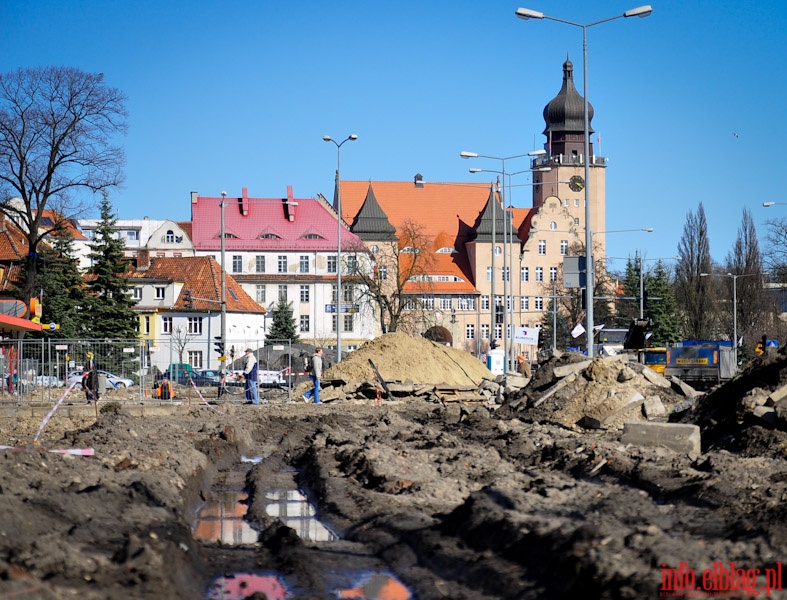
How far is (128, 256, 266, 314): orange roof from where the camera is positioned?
253 feet

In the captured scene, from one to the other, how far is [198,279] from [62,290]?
20.1 m

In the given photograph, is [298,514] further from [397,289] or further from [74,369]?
[397,289]

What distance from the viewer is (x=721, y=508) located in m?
11.0

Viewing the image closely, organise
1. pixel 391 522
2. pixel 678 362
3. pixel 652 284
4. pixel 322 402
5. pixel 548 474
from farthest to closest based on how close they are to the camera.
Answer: pixel 652 284 → pixel 678 362 → pixel 322 402 → pixel 548 474 → pixel 391 522

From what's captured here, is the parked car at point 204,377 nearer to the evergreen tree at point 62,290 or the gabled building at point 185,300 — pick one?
the evergreen tree at point 62,290

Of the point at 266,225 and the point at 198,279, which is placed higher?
the point at 266,225

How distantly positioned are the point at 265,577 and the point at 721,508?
4.82 metres

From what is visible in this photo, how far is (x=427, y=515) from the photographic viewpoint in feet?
40.1

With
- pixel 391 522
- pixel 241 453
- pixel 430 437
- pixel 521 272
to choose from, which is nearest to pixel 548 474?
pixel 391 522

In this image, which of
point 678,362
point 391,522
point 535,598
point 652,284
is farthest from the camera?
point 652,284

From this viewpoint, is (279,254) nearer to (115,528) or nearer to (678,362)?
(678,362)

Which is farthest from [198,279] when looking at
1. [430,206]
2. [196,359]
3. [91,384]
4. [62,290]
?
[430,206]

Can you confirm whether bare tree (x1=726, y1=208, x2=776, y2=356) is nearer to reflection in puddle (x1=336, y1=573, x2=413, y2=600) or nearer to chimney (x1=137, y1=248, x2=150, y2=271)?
chimney (x1=137, y1=248, x2=150, y2=271)

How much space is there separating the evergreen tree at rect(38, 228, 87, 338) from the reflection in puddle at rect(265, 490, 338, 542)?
40.5 meters
